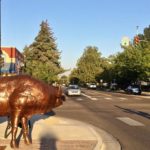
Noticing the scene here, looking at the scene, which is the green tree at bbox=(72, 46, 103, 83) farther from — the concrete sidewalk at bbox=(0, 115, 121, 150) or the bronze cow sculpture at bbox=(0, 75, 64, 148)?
the bronze cow sculpture at bbox=(0, 75, 64, 148)

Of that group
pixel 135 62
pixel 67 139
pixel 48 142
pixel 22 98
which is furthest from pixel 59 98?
pixel 135 62

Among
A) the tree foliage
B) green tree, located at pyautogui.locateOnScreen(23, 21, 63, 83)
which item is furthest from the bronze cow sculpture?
green tree, located at pyautogui.locateOnScreen(23, 21, 63, 83)

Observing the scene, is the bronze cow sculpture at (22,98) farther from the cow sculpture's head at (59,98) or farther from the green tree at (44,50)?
the green tree at (44,50)

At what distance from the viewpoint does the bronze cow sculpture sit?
31.9ft

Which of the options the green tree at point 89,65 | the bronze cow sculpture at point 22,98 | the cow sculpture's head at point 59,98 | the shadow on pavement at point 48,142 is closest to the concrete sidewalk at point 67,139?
the shadow on pavement at point 48,142

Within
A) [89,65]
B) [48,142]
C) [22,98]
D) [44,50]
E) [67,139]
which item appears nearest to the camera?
[22,98]

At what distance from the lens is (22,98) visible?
32.0ft

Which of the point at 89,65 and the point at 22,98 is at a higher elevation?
the point at 89,65

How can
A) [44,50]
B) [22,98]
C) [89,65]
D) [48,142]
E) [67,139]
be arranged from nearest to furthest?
[22,98]
[48,142]
[67,139]
[44,50]
[89,65]

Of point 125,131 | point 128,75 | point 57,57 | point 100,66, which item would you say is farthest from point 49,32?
point 125,131

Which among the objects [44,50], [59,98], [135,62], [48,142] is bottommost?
[48,142]

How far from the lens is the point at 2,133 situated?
525 inches

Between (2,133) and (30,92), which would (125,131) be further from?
(30,92)

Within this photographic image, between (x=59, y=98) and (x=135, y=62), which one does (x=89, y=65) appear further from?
(x=59, y=98)
